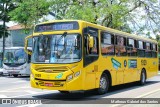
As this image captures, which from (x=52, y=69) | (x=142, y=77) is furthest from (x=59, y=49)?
(x=142, y=77)

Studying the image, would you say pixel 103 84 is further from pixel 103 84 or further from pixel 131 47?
pixel 131 47

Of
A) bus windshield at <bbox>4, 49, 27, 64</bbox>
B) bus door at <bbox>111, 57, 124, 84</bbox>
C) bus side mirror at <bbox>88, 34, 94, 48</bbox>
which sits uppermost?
bus side mirror at <bbox>88, 34, 94, 48</bbox>

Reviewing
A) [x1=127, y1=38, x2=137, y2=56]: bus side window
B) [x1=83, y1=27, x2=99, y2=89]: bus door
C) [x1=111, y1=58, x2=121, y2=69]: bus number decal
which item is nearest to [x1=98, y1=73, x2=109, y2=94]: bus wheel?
[x1=83, y1=27, x2=99, y2=89]: bus door

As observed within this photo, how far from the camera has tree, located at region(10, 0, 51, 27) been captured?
29594 millimetres

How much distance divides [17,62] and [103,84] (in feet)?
52.3

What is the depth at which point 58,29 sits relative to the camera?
537 inches

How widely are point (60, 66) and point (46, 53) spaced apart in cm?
87

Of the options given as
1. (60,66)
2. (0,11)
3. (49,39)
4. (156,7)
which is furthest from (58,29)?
(0,11)

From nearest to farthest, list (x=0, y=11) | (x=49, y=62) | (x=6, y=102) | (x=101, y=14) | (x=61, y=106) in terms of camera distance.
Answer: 1. (x=61, y=106)
2. (x=6, y=102)
3. (x=49, y=62)
4. (x=101, y=14)
5. (x=0, y=11)

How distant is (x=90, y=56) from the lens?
1378 centimetres

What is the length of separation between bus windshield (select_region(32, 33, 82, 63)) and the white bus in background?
15816 millimetres

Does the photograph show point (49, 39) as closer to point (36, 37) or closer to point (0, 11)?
point (36, 37)

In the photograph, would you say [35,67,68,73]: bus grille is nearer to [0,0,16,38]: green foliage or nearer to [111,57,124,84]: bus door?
[111,57,124,84]: bus door

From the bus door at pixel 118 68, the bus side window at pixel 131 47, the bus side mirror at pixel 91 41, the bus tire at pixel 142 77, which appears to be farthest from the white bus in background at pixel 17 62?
the bus side mirror at pixel 91 41
